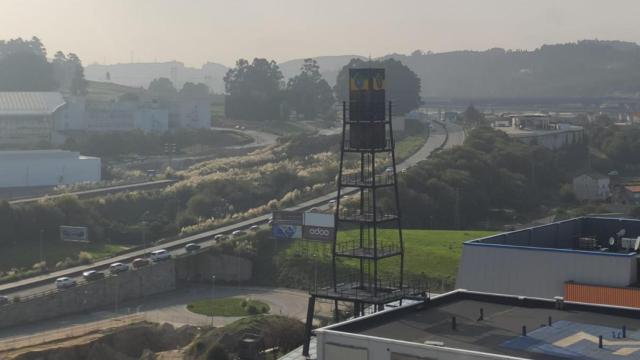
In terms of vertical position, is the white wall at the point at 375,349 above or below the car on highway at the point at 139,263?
above

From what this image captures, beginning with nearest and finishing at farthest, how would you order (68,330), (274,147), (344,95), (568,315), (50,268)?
(568,315) → (68,330) → (50,268) → (274,147) → (344,95)

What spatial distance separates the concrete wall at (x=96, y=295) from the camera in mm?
41375

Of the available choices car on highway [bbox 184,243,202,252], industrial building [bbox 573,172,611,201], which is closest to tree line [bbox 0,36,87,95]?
industrial building [bbox 573,172,611,201]

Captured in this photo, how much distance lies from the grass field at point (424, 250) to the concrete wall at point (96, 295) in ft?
21.3

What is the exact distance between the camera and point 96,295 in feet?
147

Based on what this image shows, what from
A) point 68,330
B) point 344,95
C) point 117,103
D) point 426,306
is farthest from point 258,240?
point 344,95

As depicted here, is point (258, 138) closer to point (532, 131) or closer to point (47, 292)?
point (532, 131)

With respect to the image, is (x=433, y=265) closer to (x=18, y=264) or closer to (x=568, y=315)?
(x=18, y=264)

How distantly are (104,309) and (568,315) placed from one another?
87.1ft

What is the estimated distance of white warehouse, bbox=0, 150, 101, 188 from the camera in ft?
255

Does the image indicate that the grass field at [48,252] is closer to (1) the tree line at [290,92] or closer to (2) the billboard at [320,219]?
(2) the billboard at [320,219]

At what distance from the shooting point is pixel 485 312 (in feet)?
76.2

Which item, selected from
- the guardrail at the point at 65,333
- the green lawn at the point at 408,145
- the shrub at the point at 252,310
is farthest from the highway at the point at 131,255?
the shrub at the point at 252,310

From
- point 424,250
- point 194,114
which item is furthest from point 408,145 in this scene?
point 424,250
